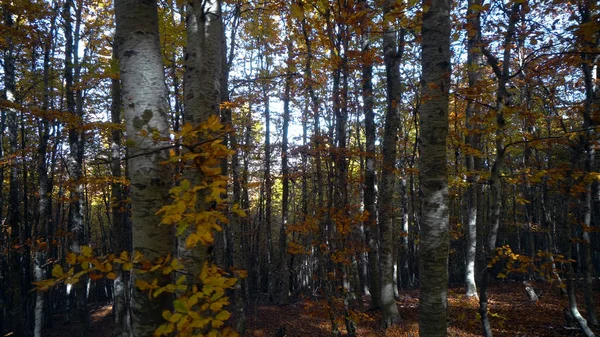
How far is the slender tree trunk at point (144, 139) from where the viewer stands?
2123 mm

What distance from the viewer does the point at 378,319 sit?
9.32 meters

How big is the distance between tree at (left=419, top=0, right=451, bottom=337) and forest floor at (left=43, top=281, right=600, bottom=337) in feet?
7.58

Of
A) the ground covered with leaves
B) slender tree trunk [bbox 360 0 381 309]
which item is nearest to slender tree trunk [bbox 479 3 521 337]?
the ground covered with leaves

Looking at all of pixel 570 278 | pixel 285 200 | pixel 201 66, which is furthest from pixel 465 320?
pixel 201 66

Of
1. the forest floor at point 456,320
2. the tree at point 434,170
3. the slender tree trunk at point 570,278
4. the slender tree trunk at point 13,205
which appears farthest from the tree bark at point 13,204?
the slender tree trunk at point 570,278

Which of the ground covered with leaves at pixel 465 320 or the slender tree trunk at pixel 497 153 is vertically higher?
the slender tree trunk at pixel 497 153

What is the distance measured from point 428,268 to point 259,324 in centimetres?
1146

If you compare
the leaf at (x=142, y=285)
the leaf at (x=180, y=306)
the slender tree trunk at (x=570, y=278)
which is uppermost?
the leaf at (x=142, y=285)

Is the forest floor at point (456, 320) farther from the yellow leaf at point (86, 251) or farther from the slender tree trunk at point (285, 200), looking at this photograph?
the yellow leaf at point (86, 251)

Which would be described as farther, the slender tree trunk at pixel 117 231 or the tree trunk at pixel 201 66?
the slender tree trunk at pixel 117 231

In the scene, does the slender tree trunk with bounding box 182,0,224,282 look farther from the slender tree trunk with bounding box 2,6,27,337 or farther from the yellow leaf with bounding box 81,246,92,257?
the slender tree trunk with bounding box 2,6,27,337

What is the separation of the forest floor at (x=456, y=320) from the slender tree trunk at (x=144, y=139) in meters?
4.79

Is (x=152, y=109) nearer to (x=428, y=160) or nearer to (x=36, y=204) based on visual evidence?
(x=428, y=160)

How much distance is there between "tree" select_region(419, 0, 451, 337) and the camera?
3.14 m
